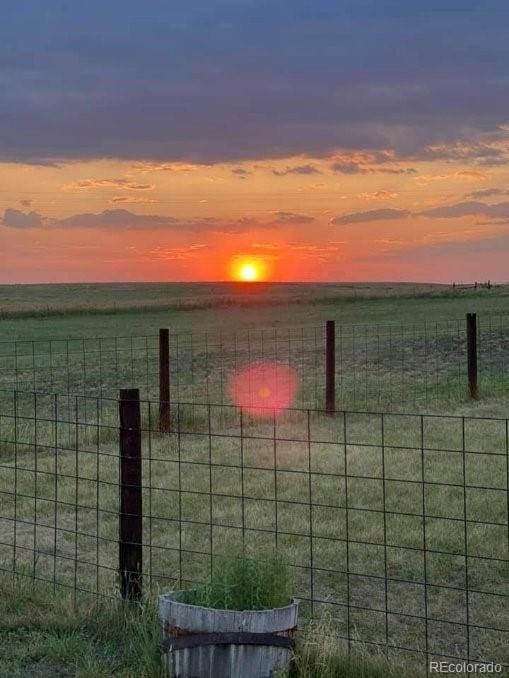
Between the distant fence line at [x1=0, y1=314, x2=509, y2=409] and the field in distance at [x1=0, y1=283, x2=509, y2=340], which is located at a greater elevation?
the field in distance at [x1=0, y1=283, x2=509, y2=340]

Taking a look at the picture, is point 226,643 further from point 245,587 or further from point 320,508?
point 320,508

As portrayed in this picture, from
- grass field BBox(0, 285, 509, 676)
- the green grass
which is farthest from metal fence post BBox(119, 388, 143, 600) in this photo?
the green grass

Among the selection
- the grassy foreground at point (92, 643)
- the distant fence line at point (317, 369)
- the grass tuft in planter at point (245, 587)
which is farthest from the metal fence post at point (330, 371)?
the grass tuft in planter at point (245, 587)

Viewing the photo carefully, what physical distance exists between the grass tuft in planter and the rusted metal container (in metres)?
0.18

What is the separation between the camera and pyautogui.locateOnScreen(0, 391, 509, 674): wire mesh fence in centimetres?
604

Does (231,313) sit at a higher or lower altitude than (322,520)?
higher

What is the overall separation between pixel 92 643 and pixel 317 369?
19025mm

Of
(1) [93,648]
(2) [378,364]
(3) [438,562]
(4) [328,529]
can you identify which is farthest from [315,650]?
(2) [378,364]

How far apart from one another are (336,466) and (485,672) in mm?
5968

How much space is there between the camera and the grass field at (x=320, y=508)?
6.20m

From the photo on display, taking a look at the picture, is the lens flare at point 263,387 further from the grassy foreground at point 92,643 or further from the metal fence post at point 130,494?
the grassy foreground at point 92,643

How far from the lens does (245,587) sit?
4.62 m

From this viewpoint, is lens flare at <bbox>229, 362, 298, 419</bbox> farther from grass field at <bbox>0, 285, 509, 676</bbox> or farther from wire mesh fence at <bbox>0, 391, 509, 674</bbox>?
wire mesh fence at <bbox>0, 391, 509, 674</bbox>

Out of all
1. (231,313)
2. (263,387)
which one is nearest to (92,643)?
(263,387)
